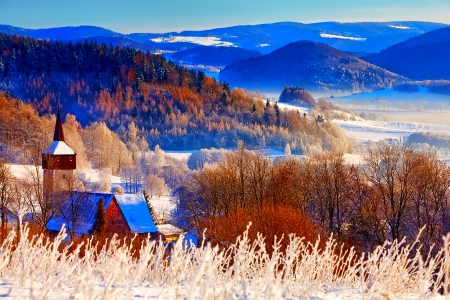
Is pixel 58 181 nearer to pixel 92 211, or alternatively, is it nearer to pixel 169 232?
pixel 92 211

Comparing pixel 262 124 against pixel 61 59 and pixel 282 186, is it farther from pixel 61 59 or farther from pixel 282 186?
pixel 282 186

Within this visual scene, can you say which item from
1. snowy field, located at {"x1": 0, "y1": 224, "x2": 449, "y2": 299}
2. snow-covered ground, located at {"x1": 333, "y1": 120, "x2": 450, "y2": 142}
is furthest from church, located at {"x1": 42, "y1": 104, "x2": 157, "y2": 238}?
snow-covered ground, located at {"x1": 333, "y1": 120, "x2": 450, "y2": 142}

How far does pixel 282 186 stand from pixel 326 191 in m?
2.48

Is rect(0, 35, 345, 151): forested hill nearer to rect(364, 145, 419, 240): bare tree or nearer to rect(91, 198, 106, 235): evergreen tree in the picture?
rect(91, 198, 106, 235): evergreen tree

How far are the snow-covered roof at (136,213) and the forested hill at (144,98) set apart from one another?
82.4 metres

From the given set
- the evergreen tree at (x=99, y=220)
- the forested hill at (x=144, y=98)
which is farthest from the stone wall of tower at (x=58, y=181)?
the forested hill at (x=144, y=98)

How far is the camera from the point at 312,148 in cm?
11894

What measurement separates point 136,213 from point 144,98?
328 ft

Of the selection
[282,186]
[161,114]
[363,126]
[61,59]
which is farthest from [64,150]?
[363,126]

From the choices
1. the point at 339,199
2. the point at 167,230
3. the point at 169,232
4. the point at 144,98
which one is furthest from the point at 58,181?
the point at 144,98

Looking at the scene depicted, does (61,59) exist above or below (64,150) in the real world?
above

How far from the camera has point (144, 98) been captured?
139500mm

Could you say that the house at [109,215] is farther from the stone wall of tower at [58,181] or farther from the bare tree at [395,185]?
the bare tree at [395,185]

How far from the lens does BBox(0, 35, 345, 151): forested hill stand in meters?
131
